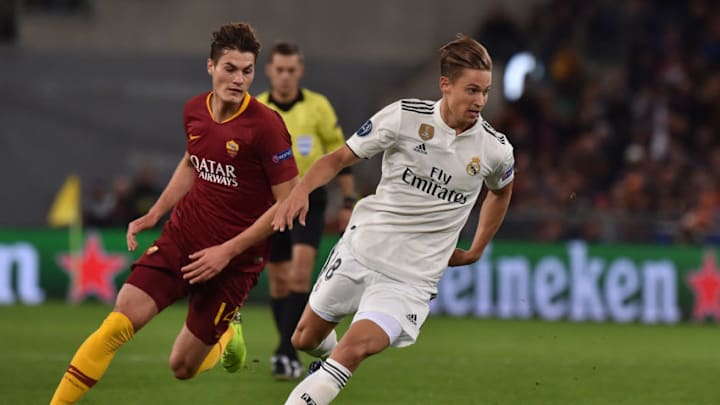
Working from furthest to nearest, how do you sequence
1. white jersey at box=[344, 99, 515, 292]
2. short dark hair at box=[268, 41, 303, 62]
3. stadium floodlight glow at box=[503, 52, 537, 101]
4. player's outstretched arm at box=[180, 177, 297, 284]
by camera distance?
stadium floodlight glow at box=[503, 52, 537, 101] < short dark hair at box=[268, 41, 303, 62] < player's outstretched arm at box=[180, 177, 297, 284] < white jersey at box=[344, 99, 515, 292]

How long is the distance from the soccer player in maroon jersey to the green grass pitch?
1.36 m

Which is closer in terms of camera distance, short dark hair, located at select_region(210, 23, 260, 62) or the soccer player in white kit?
the soccer player in white kit

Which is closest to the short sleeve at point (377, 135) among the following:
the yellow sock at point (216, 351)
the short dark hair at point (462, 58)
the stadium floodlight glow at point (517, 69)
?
the short dark hair at point (462, 58)

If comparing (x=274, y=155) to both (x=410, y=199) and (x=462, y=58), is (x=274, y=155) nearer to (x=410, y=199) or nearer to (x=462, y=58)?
(x=410, y=199)

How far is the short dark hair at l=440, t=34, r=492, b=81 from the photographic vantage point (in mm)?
6914

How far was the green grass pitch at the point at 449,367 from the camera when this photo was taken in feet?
30.5

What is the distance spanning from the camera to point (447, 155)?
706 cm

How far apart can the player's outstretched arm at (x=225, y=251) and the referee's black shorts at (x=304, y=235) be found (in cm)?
281

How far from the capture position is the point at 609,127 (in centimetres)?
2094

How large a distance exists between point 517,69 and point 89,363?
17341 millimetres

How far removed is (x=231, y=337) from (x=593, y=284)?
9.29 m

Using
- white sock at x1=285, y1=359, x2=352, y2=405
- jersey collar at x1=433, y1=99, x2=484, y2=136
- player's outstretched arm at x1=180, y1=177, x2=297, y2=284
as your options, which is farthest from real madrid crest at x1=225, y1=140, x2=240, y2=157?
white sock at x1=285, y1=359, x2=352, y2=405

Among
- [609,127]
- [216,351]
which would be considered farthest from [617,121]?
[216,351]

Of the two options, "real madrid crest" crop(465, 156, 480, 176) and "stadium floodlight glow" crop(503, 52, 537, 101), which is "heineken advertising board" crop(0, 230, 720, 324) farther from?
"real madrid crest" crop(465, 156, 480, 176)
